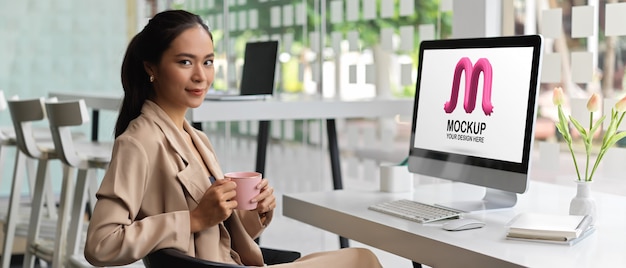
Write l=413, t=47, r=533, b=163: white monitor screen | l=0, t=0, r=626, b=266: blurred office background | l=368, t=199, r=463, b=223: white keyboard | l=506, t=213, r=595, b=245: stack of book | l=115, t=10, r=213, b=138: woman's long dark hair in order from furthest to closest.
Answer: l=0, t=0, r=626, b=266: blurred office background
l=413, t=47, r=533, b=163: white monitor screen
l=368, t=199, r=463, b=223: white keyboard
l=115, t=10, r=213, b=138: woman's long dark hair
l=506, t=213, r=595, b=245: stack of book

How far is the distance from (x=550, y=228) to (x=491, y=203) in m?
0.50

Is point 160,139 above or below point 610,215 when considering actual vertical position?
above

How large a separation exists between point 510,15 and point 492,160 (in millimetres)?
Answer: 1159

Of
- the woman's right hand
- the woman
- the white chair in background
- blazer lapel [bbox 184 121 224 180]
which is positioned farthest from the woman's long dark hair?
the white chair in background

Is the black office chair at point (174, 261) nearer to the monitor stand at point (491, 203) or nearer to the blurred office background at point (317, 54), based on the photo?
the monitor stand at point (491, 203)

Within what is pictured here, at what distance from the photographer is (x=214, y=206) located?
1850mm

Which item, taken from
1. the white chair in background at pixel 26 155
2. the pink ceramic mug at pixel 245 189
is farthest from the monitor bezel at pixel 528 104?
the white chair in background at pixel 26 155

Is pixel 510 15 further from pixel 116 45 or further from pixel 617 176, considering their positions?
pixel 116 45

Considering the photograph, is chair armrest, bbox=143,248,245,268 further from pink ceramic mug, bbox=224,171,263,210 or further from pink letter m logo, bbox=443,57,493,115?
pink letter m logo, bbox=443,57,493,115

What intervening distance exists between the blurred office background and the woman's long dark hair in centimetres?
147

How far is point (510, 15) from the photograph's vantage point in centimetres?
331

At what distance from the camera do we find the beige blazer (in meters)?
1.79

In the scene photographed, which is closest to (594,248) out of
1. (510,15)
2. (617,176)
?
(617,176)

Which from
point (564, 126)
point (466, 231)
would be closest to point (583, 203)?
point (564, 126)
